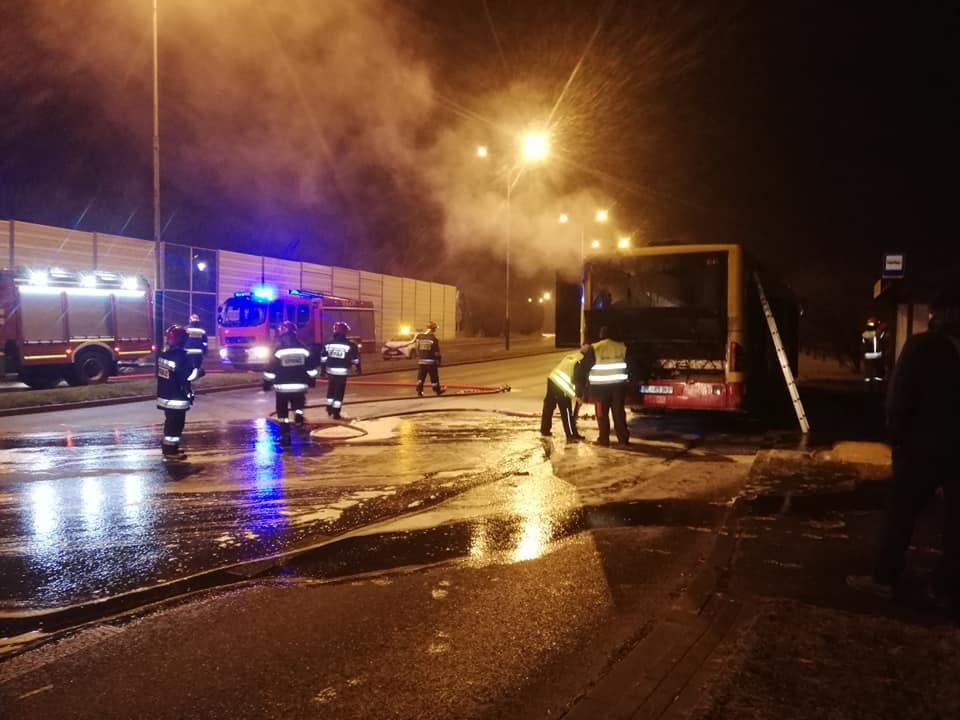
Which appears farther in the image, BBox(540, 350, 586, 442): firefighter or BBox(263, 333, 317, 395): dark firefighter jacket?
BBox(263, 333, 317, 395): dark firefighter jacket

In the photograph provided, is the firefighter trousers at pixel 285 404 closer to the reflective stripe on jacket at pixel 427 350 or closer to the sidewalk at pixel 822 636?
the reflective stripe on jacket at pixel 427 350

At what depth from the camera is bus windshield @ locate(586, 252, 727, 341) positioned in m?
9.95

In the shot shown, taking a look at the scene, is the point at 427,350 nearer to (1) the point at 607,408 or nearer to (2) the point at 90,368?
(1) the point at 607,408

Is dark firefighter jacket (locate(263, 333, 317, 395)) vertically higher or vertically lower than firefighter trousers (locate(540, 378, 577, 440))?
higher

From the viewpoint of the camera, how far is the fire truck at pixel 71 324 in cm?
1564

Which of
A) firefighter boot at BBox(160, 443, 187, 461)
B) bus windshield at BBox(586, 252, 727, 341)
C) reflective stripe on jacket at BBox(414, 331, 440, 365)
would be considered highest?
bus windshield at BBox(586, 252, 727, 341)

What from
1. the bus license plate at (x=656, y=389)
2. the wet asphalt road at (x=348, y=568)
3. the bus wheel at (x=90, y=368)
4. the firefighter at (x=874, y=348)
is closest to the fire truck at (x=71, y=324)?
the bus wheel at (x=90, y=368)

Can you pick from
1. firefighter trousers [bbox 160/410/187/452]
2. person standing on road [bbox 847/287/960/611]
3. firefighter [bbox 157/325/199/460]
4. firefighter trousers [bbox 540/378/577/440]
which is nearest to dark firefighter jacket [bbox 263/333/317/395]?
firefighter [bbox 157/325/199/460]

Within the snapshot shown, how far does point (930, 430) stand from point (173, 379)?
280 inches

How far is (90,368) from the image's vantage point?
678 inches

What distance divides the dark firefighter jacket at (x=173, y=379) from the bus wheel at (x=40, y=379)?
979cm

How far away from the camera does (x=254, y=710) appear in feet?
9.40

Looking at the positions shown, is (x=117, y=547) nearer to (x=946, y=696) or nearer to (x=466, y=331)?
(x=946, y=696)

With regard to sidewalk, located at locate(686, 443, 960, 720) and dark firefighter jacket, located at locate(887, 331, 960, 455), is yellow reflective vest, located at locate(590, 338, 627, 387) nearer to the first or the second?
sidewalk, located at locate(686, 443, 960, 720)
